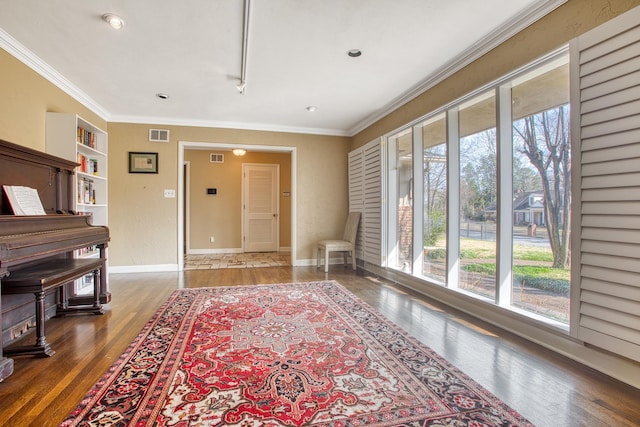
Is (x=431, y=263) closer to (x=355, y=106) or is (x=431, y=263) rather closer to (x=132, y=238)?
(x=355, y=106)

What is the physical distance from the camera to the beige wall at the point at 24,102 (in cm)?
258

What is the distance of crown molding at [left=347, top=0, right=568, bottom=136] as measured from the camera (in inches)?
83.3

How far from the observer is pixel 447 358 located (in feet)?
6.42

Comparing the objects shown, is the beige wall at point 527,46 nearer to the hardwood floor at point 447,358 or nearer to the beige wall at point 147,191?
the hardwood floor at point 447,358

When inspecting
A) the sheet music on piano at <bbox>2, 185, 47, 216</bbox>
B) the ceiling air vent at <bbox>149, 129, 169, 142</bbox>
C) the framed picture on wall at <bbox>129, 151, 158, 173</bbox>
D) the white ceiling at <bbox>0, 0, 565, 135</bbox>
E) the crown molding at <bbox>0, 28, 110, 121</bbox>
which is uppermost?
the white ceiling at <bbox>0, 0, 565, 135</bbox>

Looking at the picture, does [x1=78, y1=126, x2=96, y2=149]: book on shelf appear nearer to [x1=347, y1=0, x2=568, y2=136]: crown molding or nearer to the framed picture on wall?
the framed picture on wall

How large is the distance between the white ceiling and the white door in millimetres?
3204

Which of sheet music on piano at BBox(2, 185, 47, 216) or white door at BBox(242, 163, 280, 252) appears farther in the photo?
white door at BBox(242, 163, 280, 252)

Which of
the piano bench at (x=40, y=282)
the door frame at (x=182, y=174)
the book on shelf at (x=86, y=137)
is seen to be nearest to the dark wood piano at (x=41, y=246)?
the piano bench at (x=40, y=282)

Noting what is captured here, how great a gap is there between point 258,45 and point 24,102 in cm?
231

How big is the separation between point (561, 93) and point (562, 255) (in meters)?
1.16

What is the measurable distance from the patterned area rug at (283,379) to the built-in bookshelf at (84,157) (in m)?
2.05

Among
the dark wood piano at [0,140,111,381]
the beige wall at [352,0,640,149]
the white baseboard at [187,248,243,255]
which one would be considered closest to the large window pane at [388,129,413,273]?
the beige wall at [352,0,640,149]

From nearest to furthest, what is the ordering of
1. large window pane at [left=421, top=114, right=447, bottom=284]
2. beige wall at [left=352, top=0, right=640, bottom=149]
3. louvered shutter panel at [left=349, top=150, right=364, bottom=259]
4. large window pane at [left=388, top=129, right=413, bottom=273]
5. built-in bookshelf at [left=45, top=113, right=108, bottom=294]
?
beige wall at [left=352, top=0, right=640, bottom=149] → built-in bookshelf at [left=45, top=113, right=108, bottom=294] → large window pane at [left=421, top=114, right=447, bottom=284] → large window pane at [left=388, top=129, right=413, bottom=273] → louvered shutter panel at [left=349, top=150, right=364, bottom=259]
